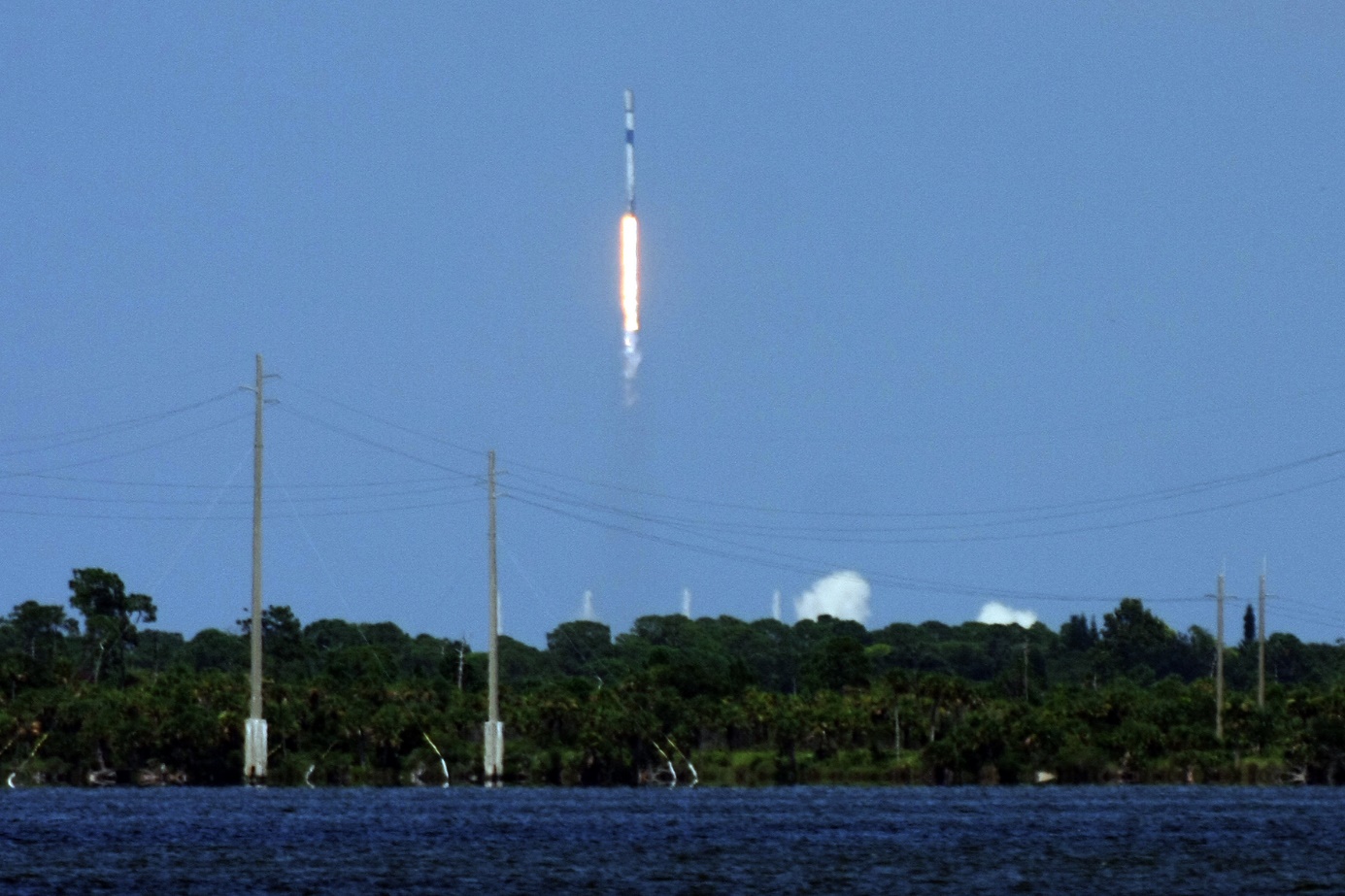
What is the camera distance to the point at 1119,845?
78.3 m

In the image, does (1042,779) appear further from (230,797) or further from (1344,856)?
(1344,856)

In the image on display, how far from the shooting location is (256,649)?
11494 cm

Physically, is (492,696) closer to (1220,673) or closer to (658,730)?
(658,730)

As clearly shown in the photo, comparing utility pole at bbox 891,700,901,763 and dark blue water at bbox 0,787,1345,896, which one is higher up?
utility pole at bbox 891,700,901,763

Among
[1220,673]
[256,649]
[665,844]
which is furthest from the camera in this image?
[1220,673]

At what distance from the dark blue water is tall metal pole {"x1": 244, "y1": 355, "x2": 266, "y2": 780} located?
2675 mm

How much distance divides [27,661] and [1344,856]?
333ft

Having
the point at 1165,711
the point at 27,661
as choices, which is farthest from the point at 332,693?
the point at 1165,711

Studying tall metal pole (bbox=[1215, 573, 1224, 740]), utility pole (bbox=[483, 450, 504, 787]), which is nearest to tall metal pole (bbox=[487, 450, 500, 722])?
utility pole (bbox=[483, 450, 504, 787])

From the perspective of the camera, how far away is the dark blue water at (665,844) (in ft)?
200

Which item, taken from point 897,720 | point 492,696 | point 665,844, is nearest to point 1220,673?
point 897,720

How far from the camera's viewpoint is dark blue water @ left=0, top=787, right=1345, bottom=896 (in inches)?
2395

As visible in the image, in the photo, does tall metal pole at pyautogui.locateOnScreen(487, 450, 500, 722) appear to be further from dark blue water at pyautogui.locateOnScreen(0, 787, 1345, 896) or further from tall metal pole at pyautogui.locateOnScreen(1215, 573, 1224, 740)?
tall metal pole at pyautogui.locateOnScreen(1215, 573, 1224, 740)

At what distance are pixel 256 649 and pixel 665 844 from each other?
42336mm
